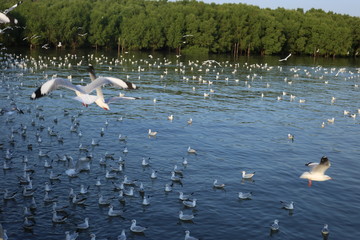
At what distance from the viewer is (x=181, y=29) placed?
430 ft

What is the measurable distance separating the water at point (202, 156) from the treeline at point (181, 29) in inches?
2609

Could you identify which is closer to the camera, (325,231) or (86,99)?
(86,99)

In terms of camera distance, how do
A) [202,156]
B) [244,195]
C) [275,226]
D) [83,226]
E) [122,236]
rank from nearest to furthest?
1. [122,236]
2. [83,226]
3. [275,226]
4. [244,195]
5. [202,156]

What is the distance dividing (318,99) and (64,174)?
39289 mm

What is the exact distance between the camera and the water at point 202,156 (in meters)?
20.0

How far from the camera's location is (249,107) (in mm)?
48281

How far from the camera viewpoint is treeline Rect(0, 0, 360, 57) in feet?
398

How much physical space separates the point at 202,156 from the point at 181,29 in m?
106

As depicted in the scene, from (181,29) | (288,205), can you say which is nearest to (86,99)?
(288,205)

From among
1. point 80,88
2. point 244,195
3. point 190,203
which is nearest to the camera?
point 80,88

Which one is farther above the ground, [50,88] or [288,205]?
[50,88]

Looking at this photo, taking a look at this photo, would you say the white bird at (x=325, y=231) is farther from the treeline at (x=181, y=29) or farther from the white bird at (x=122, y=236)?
the treeline at (x=181, y=29)

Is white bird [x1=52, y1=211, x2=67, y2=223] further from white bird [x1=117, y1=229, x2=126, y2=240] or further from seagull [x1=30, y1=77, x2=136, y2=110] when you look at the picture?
seagull [x1=30, y1=77, x2=136, y2=110]

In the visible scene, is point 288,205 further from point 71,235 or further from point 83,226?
point 71,235
